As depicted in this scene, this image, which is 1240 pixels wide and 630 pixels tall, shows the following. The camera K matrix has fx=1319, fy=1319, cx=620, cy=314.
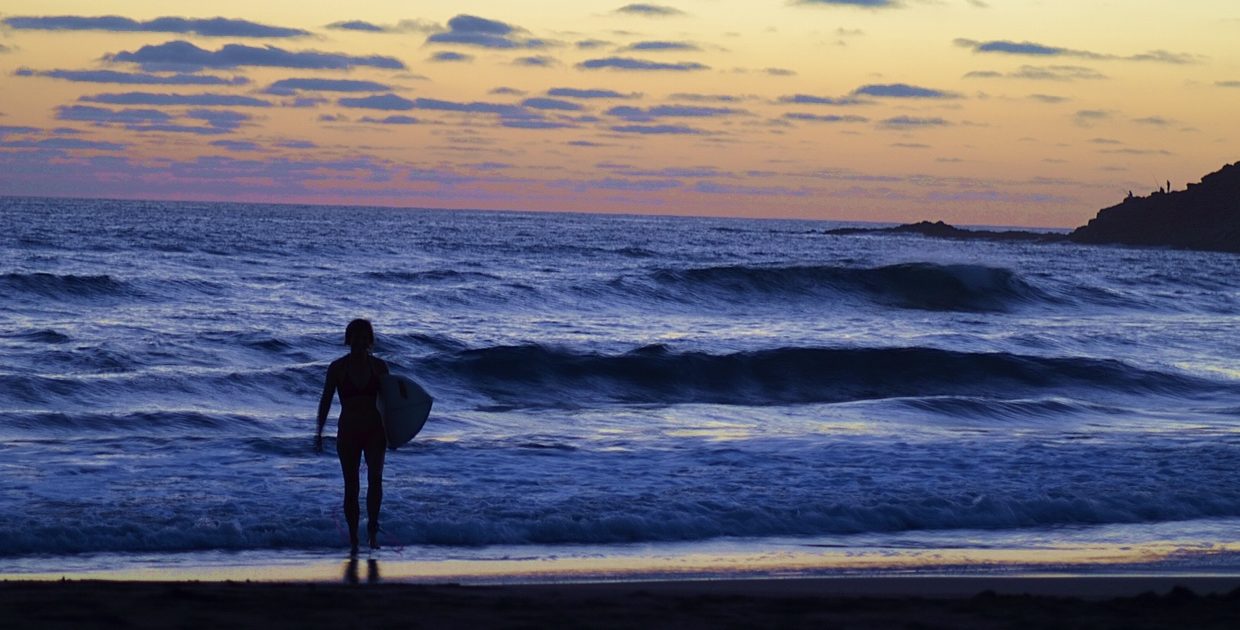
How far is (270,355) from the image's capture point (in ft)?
65.9

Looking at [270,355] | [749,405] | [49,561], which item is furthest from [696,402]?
[49,561]

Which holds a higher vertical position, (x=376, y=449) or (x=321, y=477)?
(x=376, y=449)

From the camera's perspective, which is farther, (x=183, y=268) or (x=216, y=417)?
(x=183, y=268)

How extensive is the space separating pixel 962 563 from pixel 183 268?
30.6m

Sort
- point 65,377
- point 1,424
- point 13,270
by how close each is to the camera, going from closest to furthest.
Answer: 1. point 1,424
2. point 65,377
3. point 13,270

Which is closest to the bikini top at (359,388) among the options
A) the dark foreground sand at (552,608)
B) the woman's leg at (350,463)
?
the woman's leg at (350,463)

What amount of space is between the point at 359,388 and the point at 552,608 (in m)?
2.73

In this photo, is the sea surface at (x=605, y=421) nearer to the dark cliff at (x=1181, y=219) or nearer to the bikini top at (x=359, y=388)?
the bikini top at (x=359, y=388)

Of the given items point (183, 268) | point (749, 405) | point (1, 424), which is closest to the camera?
point (1, 424)

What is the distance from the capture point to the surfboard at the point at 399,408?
8.70m

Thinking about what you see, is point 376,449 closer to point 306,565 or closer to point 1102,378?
point 306,565

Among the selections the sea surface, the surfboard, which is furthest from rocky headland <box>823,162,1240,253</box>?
the surfboard

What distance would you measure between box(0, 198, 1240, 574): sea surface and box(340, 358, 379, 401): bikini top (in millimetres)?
1109

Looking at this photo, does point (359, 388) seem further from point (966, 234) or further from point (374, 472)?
point (966, 234)
